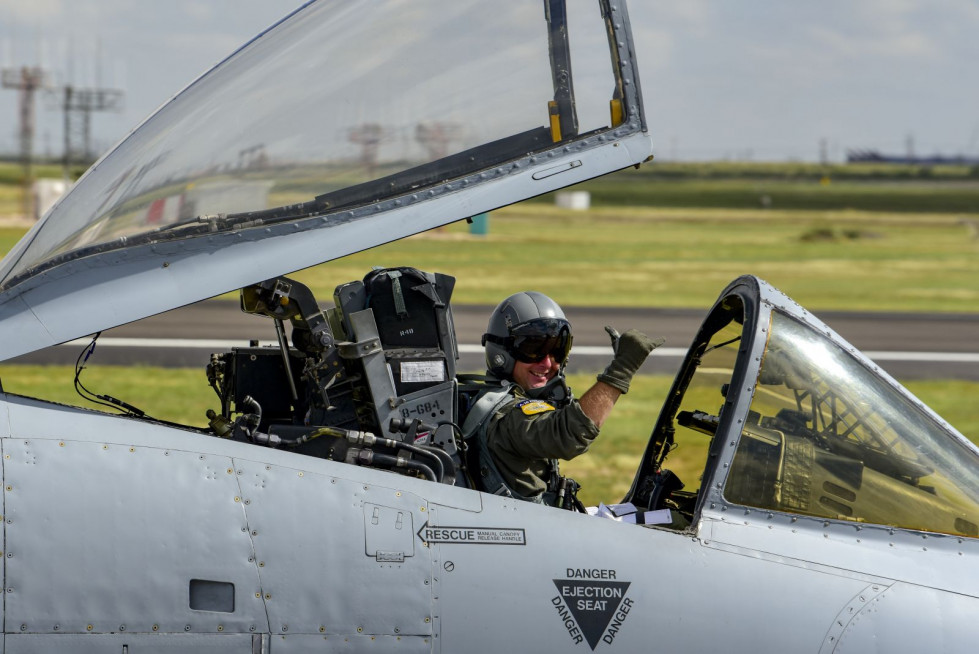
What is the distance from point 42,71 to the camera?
60656mm

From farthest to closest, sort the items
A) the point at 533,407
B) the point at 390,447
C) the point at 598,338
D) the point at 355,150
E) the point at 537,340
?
the point at 598,338
the point at 537,340
the point at 533,407
the point at 390,447
the point at 355,150

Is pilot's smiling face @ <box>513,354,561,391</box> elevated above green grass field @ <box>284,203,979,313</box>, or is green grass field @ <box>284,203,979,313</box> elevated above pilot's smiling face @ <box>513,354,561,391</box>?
green grass field @ <box>284,203,979,313</box>

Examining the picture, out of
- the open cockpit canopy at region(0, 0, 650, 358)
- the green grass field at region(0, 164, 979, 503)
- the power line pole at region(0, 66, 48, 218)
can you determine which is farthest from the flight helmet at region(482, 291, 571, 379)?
the power line pole at region(0, 66, 48, 218)

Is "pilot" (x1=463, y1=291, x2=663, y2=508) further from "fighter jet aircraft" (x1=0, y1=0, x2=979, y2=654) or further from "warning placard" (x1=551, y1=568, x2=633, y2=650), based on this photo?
"warning placard" (x1=551, y1=568, x2=633, y2=650)

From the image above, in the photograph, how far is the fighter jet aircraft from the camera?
2.81 meters

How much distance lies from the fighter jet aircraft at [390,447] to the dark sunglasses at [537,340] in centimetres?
32

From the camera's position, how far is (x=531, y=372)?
152 inches

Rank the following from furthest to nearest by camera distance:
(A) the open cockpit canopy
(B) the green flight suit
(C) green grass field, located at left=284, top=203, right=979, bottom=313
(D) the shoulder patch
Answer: (C) green grass field, located at left=284, top=203, right=979, bottom=313 → (D) the shoulder patch → (B) the green flight suit → (A) the open cockpit canopy

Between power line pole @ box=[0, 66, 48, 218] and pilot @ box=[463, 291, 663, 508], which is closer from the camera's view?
pilot @ box=[463, 291, 663, 508]

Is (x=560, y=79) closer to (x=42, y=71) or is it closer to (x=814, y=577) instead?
(x=814, y=577)

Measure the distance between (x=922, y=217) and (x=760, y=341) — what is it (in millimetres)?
63246

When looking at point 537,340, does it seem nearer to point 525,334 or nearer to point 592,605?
point 525,334

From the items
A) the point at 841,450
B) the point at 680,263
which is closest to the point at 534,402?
the point at 841,450

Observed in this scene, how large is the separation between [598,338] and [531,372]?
1176 cm
